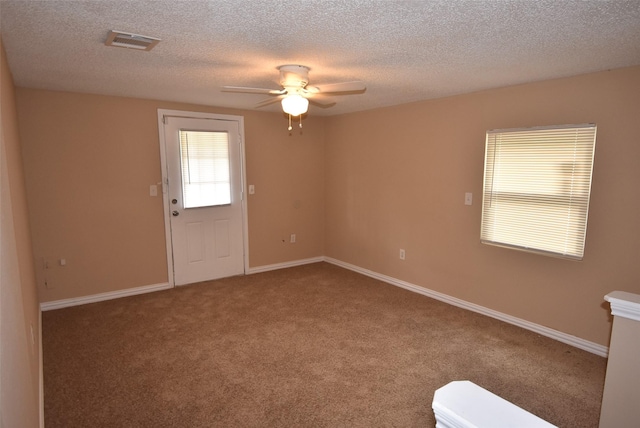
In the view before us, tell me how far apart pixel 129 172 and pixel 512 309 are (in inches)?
172

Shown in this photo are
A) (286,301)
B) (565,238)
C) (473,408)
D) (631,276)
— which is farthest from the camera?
(286,301)

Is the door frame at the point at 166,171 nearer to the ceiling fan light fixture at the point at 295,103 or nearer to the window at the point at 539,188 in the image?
the ceiling fan light fixture at the point at 295,103

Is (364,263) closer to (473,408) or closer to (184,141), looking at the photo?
(184,141)

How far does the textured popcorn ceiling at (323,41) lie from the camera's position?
1.76 metres

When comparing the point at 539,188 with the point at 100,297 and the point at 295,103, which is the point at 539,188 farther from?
the point at 100,297

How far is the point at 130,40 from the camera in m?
2.21

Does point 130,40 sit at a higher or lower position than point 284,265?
higher

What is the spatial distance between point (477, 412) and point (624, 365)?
161 centimetres

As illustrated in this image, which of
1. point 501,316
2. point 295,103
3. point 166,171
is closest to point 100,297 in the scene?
point 166,171

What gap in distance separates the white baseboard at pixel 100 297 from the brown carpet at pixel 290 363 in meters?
0.11

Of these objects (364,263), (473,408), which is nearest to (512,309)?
(364,263)

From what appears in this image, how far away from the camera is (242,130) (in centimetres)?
498

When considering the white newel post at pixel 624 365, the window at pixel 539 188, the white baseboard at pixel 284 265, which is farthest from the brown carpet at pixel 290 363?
the white baseboard at pixel 284 265

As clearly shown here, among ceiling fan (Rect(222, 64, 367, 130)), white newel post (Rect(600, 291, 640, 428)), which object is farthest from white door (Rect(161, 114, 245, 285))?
white newel post (Rect(600, 291, 640, 428))
